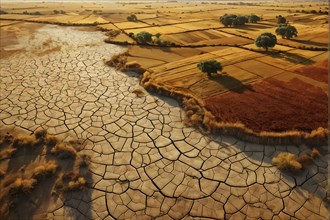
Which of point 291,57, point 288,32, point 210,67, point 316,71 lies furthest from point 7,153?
point 288,32

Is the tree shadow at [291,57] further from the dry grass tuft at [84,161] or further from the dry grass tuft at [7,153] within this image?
the dry grass tuft at [7,153]

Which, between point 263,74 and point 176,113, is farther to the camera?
point 263,74

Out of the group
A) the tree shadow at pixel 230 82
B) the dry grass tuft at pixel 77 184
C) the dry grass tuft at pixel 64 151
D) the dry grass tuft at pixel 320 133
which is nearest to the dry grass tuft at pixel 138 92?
the tree shadow at pixel 230 82

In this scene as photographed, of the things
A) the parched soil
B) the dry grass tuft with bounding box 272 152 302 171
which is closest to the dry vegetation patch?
the dry grass tuft with bounding box 272 152 302 171

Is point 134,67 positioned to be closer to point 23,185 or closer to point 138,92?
point 138,92

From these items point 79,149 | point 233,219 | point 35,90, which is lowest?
point 233,219

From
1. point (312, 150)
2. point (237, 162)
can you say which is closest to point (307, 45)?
point (312, 150)

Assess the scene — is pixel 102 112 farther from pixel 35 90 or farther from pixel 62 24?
pixel 62 24
